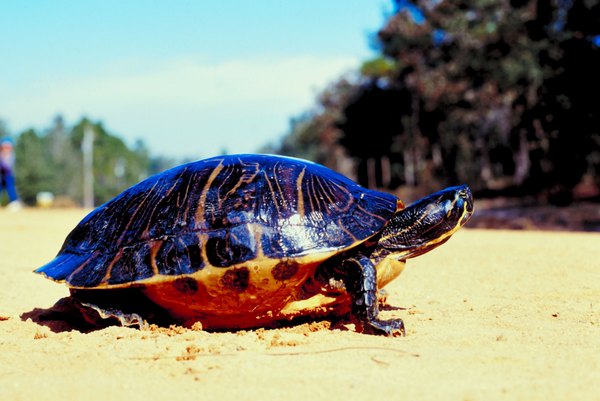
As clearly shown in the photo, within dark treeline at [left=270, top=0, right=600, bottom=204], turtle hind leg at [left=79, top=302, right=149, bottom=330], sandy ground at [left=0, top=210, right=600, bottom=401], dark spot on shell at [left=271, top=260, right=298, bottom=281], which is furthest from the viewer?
dark treeline at [left=270, top=0, right=600, bottom=204]

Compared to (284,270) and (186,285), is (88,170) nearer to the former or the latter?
(186,285)

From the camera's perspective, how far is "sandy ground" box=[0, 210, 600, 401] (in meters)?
3.00

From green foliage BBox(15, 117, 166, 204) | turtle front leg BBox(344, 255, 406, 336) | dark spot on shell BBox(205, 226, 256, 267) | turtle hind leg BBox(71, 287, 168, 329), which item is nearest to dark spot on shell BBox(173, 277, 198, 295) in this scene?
dark spot on shell BBox(205, 226, 256, 267)

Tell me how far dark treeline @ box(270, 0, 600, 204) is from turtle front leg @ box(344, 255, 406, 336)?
18693 millimetres

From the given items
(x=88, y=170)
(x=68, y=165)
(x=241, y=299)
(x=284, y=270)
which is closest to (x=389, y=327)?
(x=284, y=270)

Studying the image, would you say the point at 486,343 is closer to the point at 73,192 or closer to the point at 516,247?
the point at 516,247

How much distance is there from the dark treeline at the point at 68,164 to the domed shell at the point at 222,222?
1845 inches

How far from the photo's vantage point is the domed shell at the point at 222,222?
4035 millimetres

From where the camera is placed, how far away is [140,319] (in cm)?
435

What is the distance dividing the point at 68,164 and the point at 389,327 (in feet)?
274

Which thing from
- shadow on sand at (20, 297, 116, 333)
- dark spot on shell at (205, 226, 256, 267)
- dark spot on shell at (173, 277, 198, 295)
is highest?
dark spot on shell at (205, 226, 256, 267)

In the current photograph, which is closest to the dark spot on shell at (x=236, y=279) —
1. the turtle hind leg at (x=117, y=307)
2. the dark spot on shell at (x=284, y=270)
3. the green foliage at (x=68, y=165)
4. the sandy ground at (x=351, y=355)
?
the dark spot on shell at (x=284, y=270)

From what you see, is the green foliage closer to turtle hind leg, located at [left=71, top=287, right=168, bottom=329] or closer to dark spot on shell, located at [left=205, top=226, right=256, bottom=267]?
turtle hind leg, located at [left=71, top=287, right=168, bottom=329]

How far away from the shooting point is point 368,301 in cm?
406
